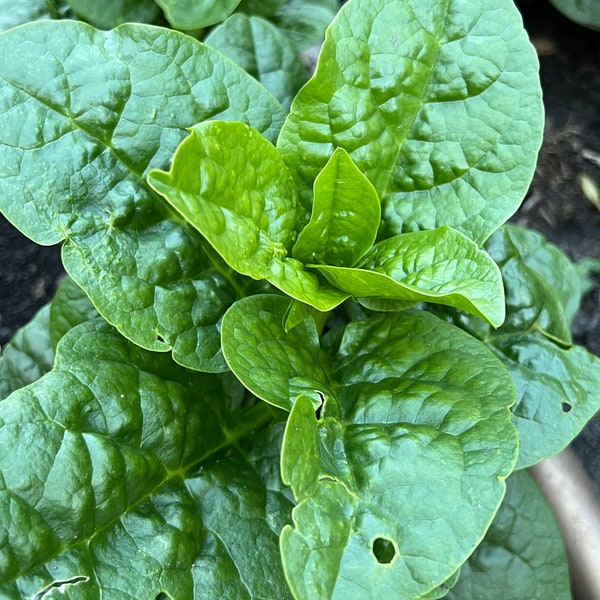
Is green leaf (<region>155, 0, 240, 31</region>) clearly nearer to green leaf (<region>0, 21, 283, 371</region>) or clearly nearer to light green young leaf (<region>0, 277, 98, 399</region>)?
green leaf (<region>0, 21, 283, 371</region>)

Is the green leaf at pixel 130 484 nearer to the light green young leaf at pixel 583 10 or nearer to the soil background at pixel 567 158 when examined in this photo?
the soil background at pixel 567 158

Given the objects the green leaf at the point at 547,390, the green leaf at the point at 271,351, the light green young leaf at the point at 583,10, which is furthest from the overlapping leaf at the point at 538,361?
the light green young leaf at the point at 583,10

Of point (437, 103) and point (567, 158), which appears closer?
point (437, 103)

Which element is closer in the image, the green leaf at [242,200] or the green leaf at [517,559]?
the green leaf at [242,200]

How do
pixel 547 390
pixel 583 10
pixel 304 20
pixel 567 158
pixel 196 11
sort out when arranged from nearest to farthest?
pixel 547 390, pixel 196 11, pixel 304 20, pixel 583 10, pixel 567 158

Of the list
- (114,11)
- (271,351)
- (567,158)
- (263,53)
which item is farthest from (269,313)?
(567,158)

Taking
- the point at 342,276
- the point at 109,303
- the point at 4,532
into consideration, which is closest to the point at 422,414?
the point at 342,276

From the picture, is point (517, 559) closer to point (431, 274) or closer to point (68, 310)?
point (431, 274)
